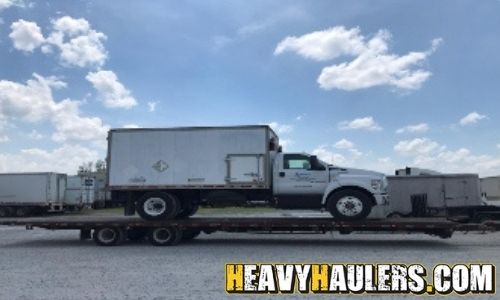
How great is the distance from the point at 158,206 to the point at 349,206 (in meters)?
5.96

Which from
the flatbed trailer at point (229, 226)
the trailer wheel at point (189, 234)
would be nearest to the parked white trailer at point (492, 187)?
the flatbed trailer at point (229, 226)

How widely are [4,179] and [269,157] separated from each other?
25.9 metres

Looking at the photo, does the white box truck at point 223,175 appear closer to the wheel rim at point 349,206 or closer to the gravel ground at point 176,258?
the wheel rim at point 349,206

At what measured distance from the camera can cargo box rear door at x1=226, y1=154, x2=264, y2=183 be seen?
16422mm

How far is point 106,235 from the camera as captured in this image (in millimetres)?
16734

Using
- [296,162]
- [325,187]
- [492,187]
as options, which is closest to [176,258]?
[296,162]

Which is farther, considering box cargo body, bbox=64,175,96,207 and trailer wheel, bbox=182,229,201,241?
box cargo body, bbox=64,175,96,207

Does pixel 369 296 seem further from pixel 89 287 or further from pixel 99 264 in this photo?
pixel 99 264

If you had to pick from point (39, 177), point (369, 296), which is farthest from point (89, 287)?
point (39, 177)

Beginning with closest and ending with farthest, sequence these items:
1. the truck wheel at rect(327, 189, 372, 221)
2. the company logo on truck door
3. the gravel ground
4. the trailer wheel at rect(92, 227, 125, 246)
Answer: the company logo on truck door
the gravel ground
the truck wheel at rect(327, 189, 372, 221)
the trailer wheel at rect(92, 227, 125, 246)

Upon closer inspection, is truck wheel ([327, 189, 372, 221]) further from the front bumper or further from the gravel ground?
the gravel ground

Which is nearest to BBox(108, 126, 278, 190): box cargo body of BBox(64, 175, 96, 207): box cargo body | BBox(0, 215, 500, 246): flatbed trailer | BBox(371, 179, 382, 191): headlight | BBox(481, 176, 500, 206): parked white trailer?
BBox(0, 215, 500, 246): flatbed trailer

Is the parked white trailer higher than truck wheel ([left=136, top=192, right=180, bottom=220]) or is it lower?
higher

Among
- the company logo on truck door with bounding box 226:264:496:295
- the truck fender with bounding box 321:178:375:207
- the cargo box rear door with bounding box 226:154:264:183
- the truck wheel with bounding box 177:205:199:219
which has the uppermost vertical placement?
the cargo box rear door with bounding box 226:154:264:183
